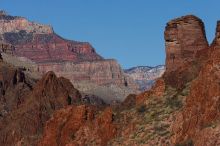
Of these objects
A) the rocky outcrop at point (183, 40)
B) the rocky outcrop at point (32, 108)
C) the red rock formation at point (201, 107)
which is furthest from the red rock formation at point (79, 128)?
the rocky outcrop at point (32, 108)

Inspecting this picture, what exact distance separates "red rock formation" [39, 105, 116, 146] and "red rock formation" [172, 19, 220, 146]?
9.63 metres

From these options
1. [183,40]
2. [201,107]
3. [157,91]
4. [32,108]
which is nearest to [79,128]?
[157,91]

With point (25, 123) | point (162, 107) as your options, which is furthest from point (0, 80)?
point (162, 107)

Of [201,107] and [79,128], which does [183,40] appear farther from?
[201,107]

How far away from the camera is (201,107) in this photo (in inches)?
1670

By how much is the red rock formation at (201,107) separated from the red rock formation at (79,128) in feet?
31.6

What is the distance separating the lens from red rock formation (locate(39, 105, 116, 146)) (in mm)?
53375

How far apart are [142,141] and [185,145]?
6701 mm

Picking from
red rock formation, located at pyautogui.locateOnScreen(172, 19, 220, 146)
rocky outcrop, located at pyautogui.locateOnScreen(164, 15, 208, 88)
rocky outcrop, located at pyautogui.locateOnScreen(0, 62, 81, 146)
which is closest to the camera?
red rock formation, located at pyautogui.locateOnScreen(172, 19, 220, 146)

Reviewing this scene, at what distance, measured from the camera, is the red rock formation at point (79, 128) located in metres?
53.4

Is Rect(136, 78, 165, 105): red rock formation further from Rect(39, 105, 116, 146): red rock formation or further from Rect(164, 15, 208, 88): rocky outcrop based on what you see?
Rect(164, 15, 208, 88): rocky outcrop

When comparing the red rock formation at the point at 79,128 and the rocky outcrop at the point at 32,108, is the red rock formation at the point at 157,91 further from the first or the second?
the rocky outcrop at the point at 32,108

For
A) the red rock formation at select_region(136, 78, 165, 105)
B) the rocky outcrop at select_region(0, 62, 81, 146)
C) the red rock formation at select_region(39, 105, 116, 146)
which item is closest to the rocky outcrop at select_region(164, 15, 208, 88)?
the red rock formation at select_region(136, 78, 165, 105)

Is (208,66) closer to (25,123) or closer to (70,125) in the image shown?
(70,125)
